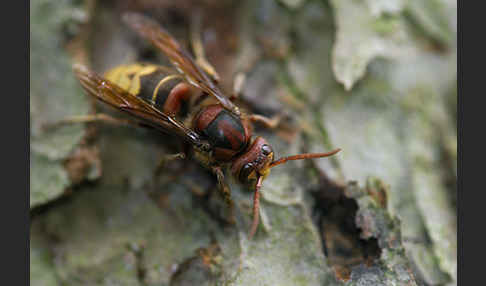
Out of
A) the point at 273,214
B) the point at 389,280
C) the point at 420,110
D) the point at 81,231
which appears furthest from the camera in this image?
the point at 420,110

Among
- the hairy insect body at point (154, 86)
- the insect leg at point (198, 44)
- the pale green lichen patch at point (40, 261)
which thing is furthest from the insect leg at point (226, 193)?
the pale green lichen patch at point (40, 261)

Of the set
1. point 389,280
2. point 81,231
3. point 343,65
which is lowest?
point 389,280

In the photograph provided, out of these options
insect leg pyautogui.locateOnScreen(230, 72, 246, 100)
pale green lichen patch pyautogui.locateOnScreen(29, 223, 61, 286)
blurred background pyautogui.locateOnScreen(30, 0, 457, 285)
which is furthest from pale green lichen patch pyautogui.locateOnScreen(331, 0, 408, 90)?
pale green lichen patch pyautogui.locateOnScreen(29, 223, 61, 286)

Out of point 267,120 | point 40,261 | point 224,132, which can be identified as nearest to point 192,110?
point 224,132

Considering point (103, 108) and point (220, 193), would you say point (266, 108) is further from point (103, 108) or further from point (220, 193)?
point (103, 108)

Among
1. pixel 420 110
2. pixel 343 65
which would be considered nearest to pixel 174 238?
pixel 343 65

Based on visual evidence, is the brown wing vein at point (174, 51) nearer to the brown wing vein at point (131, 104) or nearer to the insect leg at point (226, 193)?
the brown wing vein at point (131, 104)

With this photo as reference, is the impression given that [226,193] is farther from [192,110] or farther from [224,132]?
[192,110]
